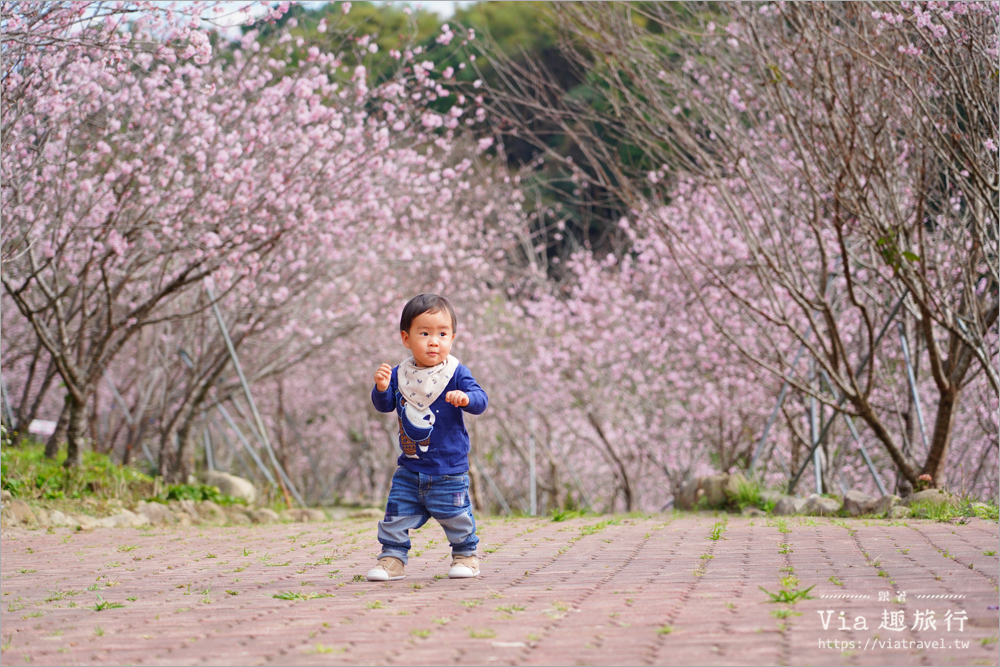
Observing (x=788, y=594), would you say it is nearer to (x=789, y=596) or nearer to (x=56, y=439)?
(x=789, y=596)

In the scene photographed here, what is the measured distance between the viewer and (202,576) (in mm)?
4621

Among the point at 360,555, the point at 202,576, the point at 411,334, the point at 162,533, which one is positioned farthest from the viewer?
the point at 162,533

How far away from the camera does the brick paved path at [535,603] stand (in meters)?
2.65

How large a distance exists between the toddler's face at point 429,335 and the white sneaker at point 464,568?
98 cm

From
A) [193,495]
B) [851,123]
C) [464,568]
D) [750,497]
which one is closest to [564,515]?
[750,497]

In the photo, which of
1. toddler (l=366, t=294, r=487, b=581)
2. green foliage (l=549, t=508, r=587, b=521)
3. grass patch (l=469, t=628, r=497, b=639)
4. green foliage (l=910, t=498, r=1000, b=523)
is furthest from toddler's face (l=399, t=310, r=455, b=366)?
green foliage (l=910, t=498, r=1000, b=523)

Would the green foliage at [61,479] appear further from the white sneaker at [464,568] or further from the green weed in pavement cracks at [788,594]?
the green weed in pavement cracks at [788,594]

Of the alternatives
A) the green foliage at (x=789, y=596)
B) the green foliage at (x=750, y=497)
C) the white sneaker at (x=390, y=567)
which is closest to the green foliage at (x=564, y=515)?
the green foliage at (x=750, y=497)

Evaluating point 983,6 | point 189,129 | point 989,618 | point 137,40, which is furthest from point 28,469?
point 983,6

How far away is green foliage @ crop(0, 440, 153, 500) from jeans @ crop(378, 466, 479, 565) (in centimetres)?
573

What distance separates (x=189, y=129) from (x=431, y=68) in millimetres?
3133

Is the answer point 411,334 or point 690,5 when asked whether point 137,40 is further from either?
point 690,5

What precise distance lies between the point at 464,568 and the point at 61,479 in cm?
659

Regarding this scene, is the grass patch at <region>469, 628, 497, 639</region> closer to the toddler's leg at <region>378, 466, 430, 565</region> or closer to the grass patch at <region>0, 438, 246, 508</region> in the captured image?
the toddler's leg at <region>378, 466, 430, 565</region>
